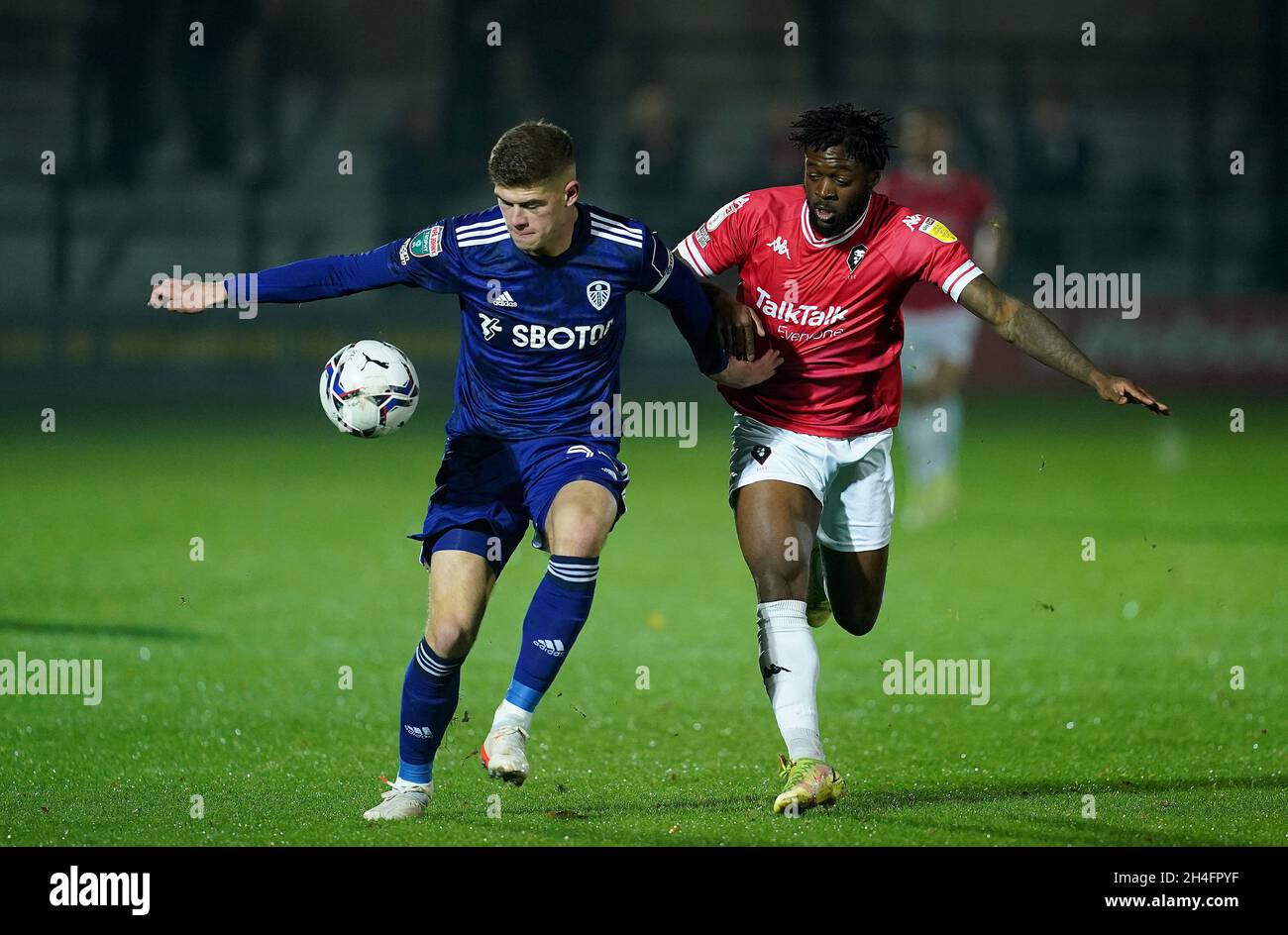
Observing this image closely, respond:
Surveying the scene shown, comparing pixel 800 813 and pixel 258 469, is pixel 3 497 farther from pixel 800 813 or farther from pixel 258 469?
pixel 800 813

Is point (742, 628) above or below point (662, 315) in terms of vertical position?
below

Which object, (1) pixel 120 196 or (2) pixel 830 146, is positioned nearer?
(2) pixel 830 146

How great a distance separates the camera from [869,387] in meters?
6.49

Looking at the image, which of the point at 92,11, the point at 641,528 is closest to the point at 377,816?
the point at 641,528

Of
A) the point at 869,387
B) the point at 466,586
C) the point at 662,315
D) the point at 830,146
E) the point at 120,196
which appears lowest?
the point at 466,586

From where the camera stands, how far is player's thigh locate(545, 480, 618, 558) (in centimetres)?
557

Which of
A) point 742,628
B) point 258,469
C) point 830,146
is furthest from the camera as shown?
point 258,469

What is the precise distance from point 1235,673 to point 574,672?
290 centimetres

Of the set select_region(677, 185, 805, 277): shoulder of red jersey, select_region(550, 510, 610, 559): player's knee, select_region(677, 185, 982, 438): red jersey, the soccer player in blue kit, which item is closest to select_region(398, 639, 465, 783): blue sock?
the soccer player in blue kit

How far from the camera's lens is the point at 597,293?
5.80 meters

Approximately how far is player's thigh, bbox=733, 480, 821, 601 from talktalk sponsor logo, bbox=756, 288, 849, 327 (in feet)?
1.83

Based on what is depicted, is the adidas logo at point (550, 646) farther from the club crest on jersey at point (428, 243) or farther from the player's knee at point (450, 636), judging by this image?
the club crest on jersey at point (428, 243)

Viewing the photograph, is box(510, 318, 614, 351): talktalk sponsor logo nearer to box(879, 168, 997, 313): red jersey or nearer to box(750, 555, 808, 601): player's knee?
box(750, 555, 808, 601): player's knee

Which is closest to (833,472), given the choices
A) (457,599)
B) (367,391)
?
(457,599)
